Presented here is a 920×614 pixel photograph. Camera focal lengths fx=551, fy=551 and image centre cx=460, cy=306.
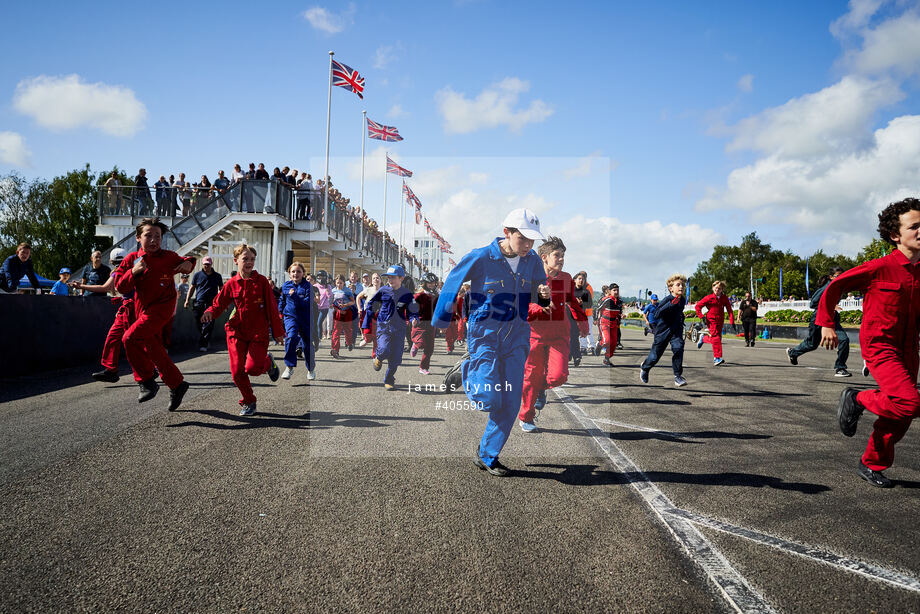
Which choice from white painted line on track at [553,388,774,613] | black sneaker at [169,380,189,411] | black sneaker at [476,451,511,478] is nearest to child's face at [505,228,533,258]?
black sneaker at [476,451,511,478]

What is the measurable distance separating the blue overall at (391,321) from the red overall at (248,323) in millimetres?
2485

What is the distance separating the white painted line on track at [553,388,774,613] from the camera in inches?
95.3

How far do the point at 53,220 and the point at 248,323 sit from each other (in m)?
59.6

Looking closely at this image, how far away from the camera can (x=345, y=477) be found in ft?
13.8

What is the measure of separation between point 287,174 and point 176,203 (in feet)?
15.7

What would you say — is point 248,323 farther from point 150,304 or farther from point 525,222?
point 525,222

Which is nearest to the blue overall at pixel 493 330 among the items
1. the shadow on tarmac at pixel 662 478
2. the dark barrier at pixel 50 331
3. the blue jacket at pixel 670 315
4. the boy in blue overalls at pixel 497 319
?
the boy in blue overalls at pixel 497 319

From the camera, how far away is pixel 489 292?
4648 millimetres

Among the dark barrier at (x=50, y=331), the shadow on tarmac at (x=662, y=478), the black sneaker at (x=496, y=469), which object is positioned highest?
the dark barrier at (x=50, y=331)

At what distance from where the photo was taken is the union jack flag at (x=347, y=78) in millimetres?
24203

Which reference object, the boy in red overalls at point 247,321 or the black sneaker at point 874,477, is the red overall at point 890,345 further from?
the boy in red overalls at point 247,321

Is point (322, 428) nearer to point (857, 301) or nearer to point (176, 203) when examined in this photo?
point (176, 203)

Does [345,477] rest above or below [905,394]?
below

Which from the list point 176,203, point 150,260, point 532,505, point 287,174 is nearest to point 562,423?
point 532,505
